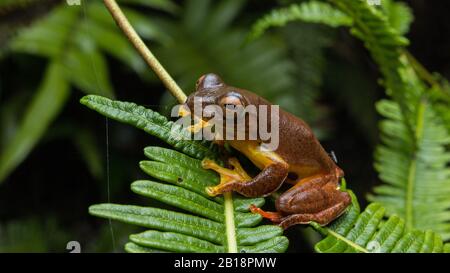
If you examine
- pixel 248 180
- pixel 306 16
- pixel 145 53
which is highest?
pixel 306 16

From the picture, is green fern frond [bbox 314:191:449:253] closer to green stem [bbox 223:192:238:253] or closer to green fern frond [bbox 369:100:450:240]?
green stem [bbox 223:192:238:253]

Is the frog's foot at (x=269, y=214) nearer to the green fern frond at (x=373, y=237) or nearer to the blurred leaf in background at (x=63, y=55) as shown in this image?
the green fern frond at (x=373, y=237)

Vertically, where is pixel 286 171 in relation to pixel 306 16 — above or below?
below

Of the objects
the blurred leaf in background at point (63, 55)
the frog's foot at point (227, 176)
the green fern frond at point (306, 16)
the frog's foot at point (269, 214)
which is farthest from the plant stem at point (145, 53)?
the blurred leaf in background at point (63, 55)

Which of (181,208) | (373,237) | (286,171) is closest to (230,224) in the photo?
(181,208)

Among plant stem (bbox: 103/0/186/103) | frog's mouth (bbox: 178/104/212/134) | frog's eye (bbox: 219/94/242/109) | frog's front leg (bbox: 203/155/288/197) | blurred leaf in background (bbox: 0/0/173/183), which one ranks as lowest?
frog's front leg (bbox: 203/155/288/197)

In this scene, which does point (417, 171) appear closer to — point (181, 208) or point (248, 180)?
point (248, 180)

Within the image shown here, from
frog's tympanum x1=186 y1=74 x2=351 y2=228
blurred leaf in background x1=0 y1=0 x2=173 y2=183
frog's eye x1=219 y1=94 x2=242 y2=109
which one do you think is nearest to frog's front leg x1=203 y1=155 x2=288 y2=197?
frog's tympanum x1=186 y1=74 x2=351 y2=228
